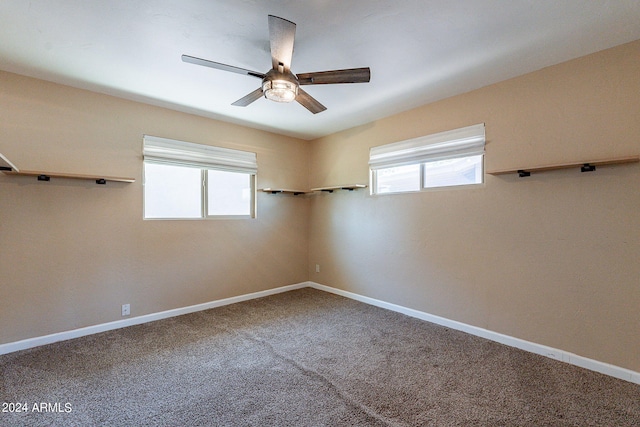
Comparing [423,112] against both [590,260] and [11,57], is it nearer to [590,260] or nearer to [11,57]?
[590,260]

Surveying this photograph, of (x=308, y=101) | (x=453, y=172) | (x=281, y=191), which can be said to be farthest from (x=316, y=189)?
(x=308, y=101)

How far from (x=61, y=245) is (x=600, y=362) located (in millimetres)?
4950

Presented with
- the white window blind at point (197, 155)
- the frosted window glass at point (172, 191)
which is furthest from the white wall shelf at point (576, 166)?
the frosted window glass at point (172, 191)

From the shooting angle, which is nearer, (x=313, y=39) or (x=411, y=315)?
(x=313, y=39)

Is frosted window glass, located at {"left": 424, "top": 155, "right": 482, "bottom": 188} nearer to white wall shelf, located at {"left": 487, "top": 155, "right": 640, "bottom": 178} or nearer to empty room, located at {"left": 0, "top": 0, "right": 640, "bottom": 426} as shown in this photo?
empty room, located at {"left": 0, "top": 0, "right": 640, "bottom": 426}

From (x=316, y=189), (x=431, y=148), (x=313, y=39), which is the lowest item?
(x=316, y=189)

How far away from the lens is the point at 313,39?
2160 mm

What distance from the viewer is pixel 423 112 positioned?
11.4 ft

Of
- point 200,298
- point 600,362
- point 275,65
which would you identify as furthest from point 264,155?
point 600,362

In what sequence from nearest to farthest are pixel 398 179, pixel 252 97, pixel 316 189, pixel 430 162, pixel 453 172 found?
pixel 252 97
pixel 453 172
pixel 430 162
pixel 398 179
pixel 316 189

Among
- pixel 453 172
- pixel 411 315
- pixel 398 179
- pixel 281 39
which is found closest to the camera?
pixel 281 39

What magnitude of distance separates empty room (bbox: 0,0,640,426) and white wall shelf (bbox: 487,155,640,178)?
24 mm

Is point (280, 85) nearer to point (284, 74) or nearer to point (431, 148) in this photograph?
point (284, 74)

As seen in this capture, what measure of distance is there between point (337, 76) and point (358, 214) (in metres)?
2.45
